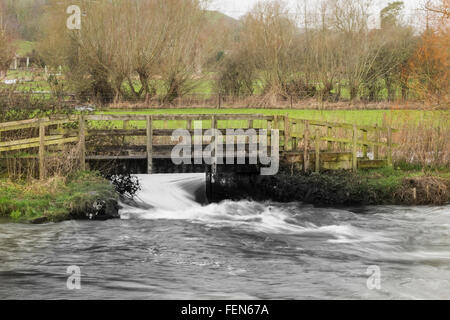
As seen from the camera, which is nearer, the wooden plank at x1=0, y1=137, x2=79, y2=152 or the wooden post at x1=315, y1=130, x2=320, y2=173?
the wooden plank at x1=0, y1=137, x2=79, y2=152

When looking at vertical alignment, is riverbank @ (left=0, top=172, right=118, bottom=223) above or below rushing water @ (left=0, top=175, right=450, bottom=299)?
above

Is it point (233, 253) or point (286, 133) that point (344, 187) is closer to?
point (286, 133)

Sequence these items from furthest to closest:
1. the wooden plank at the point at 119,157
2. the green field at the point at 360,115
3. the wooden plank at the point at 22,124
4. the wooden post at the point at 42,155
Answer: the green field at the point at 360,115
the wooden plank at the point at 119,157
the wooden plank at the point at 22,124
the wooden post at the point at 42,155

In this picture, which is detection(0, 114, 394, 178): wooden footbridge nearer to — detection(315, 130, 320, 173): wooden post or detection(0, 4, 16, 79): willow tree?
detection(315, 130, 320, 173): wooden post

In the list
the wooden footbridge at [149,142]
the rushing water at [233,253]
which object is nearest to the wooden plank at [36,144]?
the wooden footbridge at [149,142]

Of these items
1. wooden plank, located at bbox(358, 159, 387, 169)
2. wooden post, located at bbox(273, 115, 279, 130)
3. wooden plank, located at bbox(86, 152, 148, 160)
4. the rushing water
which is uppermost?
wooden post, located at bbox(273, 115, 279, 130)

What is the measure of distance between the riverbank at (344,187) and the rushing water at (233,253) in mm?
422

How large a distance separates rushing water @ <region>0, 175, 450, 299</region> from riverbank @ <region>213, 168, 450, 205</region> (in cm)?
42

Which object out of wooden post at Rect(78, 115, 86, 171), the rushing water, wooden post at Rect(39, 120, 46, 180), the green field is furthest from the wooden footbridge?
the rushing water

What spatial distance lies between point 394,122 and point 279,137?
4.63 m

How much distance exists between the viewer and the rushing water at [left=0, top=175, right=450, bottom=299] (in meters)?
12.9

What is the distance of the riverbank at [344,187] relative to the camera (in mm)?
19984

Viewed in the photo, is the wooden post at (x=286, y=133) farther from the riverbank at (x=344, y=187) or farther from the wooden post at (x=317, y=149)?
the wooden post at (x=317, y=149)

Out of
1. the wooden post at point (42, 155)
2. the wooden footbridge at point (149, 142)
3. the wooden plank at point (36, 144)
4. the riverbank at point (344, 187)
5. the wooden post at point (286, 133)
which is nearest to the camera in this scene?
the wooden post at point (42, 155)
